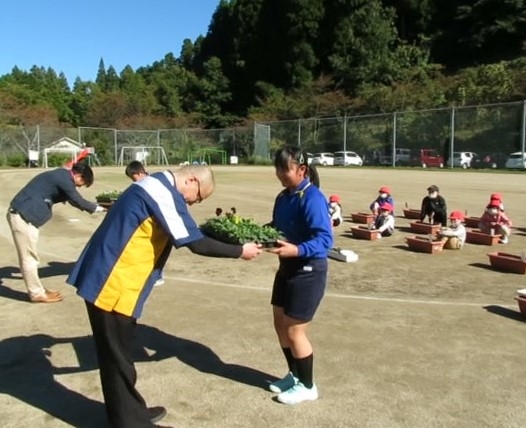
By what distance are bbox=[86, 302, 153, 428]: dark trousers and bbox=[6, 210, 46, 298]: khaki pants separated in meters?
3.55

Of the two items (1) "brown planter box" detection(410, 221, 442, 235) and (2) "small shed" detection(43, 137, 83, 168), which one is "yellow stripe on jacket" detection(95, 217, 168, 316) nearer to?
(1) "brown planter box" detection(410, 221, 442, 235)

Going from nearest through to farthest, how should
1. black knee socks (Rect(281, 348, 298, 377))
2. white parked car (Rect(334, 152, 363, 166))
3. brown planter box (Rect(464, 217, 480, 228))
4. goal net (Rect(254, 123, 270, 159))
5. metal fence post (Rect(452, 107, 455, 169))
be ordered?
1. black knee socks (Rect(281, 348, 298, 377))
2. brown planter box (Rect(464, 217, 480, 228))
3. metal fence post (Rect(452, 107, 455, 169))
4. white parked car (Rect(334, 152, 363, 166))
5. goal net (Rect(254, 123, 270, 159))

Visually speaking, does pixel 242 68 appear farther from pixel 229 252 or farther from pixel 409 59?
pixel 229 252

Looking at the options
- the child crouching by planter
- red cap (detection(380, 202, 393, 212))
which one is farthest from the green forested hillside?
the child crouching by planter

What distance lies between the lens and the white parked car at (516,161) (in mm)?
36125

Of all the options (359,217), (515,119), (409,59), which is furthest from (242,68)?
(359,217)

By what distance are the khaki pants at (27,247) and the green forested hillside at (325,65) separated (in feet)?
172

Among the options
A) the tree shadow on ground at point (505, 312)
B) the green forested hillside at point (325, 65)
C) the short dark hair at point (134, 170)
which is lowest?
the tree shadow on ground at point (505, 312)

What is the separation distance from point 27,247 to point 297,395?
395 centimetres

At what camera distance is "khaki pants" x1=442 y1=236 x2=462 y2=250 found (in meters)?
10.5

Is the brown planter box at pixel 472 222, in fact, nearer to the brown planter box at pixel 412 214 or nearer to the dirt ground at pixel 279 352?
the brown planter box at pixel 412 214

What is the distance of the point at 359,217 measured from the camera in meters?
13.9

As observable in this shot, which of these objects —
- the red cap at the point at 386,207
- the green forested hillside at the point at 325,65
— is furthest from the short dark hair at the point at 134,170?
the green forested hillside at the point at 325,65

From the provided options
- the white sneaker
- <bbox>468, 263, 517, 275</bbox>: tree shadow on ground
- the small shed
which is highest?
the small shed
